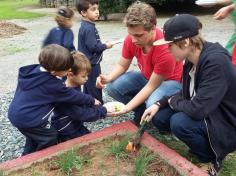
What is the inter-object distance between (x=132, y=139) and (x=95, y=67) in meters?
1.84

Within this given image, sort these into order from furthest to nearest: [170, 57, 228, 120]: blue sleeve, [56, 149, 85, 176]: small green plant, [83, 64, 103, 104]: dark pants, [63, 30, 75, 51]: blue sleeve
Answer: [63, 30, 75, 51]: blue sleeve
[83, 64, 103, 104]: dark pants
[56, 149, 85, 176]: small green plant
[170, 57, 228, 120]: blue sleeve

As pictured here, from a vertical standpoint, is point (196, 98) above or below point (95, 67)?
above

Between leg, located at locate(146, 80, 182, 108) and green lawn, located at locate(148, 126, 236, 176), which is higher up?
leg, located at locate(146, 80, 182, 108)

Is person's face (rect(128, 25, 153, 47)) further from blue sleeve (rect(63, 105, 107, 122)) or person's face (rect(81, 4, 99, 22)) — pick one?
person's face (rect(81, 4, 99, 22))

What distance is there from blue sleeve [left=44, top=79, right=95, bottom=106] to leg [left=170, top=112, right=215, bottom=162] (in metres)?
0.78

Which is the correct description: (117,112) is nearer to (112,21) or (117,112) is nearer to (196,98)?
(196,98)

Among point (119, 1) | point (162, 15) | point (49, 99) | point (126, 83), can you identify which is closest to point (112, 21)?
point (119, 1)

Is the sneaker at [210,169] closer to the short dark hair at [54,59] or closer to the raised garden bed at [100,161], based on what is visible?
the raised garden bed at [100,161]

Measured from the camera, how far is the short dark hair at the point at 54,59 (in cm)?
297

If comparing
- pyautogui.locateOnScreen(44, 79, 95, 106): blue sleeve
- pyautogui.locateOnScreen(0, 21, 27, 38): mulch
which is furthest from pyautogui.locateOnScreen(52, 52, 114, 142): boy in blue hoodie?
pyautogui.locateOnScreen(0, 21, 27, 38): mulch

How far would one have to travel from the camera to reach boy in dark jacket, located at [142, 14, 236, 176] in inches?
104

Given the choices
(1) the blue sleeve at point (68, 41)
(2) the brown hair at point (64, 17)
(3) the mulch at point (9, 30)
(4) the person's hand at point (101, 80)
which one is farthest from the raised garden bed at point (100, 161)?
(3) the mulch at point (9, 30)

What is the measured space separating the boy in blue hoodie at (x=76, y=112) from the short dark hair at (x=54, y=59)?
0.33 metres

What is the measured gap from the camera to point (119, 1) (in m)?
13.2
